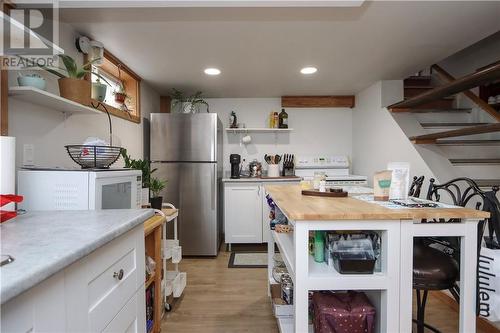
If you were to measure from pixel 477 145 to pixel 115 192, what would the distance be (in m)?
3.35

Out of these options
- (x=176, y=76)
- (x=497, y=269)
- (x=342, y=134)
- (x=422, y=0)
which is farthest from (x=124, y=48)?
(x=342, y=134)

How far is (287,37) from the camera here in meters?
2.03

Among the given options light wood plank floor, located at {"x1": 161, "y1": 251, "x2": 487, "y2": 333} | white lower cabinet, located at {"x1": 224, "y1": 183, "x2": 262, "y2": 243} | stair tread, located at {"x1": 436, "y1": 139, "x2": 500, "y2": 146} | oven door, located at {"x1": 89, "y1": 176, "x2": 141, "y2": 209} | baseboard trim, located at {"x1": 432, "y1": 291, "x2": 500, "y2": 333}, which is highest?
stair tread, located at {"x1": 436, "y1": 139, "x2": 500, "y2": 146}

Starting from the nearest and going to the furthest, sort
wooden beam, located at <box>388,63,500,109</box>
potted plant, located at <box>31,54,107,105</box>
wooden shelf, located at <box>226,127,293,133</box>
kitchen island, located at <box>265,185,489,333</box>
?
kitchen island, located at <box>265,185,489,333</box>, potted plant, located at <box>31,54,107,105</box>, wooden beam, located at <box>388,63,500,109</box>, wooden shelf, located at <box>226,127,293,133</box>

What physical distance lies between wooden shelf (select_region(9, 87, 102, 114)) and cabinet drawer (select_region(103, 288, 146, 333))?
109 centimetres

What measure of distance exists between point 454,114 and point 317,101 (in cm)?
166

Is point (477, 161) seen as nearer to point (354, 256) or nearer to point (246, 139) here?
point (354, 256)

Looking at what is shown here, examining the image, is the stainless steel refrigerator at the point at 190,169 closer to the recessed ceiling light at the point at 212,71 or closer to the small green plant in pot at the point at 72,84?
the recessed ceiling light at the point at 212,71

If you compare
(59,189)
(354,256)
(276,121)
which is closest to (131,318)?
(59,189)

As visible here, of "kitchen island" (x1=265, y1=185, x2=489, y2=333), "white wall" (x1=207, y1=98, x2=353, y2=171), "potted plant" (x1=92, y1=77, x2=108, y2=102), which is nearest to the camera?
"kitchen island" (x1=265, y1=185, x2=489, y2=333)

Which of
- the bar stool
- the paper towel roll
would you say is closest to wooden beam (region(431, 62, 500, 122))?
the bar stool

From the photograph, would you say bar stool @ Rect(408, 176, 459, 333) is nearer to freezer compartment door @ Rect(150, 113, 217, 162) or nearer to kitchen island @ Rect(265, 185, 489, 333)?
kitchen island @ Rect(265, 185, 489, 333)

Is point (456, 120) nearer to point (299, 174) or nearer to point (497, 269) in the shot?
point (299, 174)

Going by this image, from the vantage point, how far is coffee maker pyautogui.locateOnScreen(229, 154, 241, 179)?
12.1 feet
